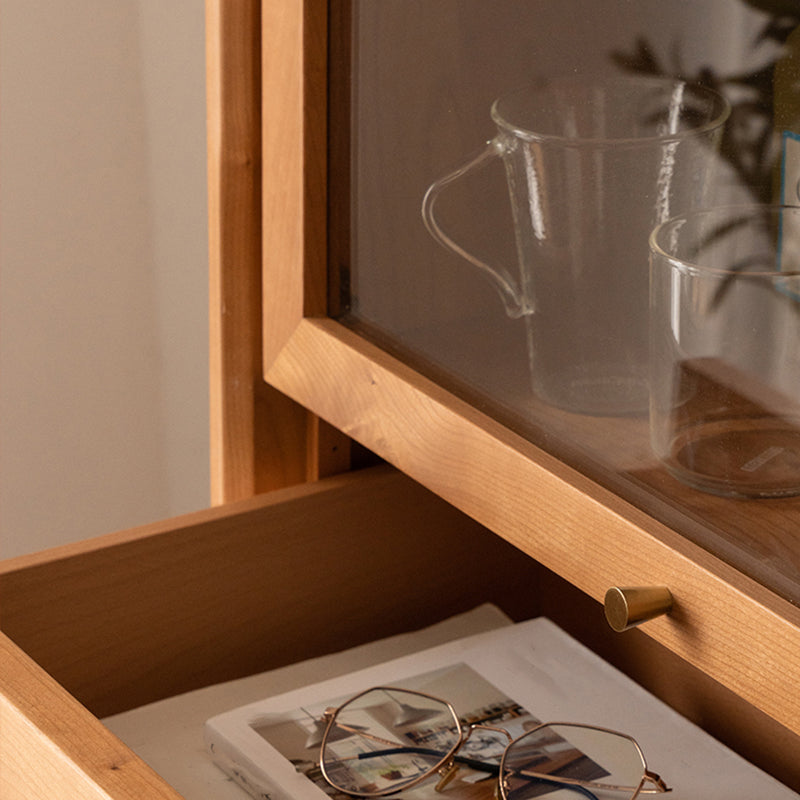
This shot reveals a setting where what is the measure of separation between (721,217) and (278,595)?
1.12 feet

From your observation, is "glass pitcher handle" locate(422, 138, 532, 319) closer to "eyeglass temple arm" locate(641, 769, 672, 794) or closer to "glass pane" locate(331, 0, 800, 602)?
"glass pane" locate(331, 0, 800, 602)

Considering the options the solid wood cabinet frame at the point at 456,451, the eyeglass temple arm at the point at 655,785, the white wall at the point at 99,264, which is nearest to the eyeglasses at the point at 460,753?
the eyeglass temple arm at the point at 655,785

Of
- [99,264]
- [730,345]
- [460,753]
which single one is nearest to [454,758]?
[460,753]

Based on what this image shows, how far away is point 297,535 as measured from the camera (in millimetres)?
678

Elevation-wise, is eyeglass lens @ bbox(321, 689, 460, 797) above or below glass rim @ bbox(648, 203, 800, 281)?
below

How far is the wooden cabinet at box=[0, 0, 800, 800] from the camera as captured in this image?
0.47m

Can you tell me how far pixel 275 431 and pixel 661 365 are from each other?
0.29 meters

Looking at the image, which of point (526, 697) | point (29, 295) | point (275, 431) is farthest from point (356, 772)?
point (29, 295)

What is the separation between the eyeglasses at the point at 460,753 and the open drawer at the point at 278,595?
9 centimetres

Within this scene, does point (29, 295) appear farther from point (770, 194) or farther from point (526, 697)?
point (770, 194)

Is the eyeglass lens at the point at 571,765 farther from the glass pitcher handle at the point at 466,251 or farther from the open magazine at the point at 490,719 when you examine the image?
the glass pitcher handle at the point at 466,251

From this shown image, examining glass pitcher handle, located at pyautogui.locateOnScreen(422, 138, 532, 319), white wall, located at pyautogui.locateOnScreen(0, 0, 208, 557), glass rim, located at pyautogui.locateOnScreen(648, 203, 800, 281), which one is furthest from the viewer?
white wall, located at pyautogui.locateOnScreen(0, 0, 208, 557)

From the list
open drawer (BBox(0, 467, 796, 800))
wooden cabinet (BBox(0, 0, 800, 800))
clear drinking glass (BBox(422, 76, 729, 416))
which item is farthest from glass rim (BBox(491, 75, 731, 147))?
open drawer (BBox(0, 467, 796, 800))

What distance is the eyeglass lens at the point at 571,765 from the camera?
0.56 meters
